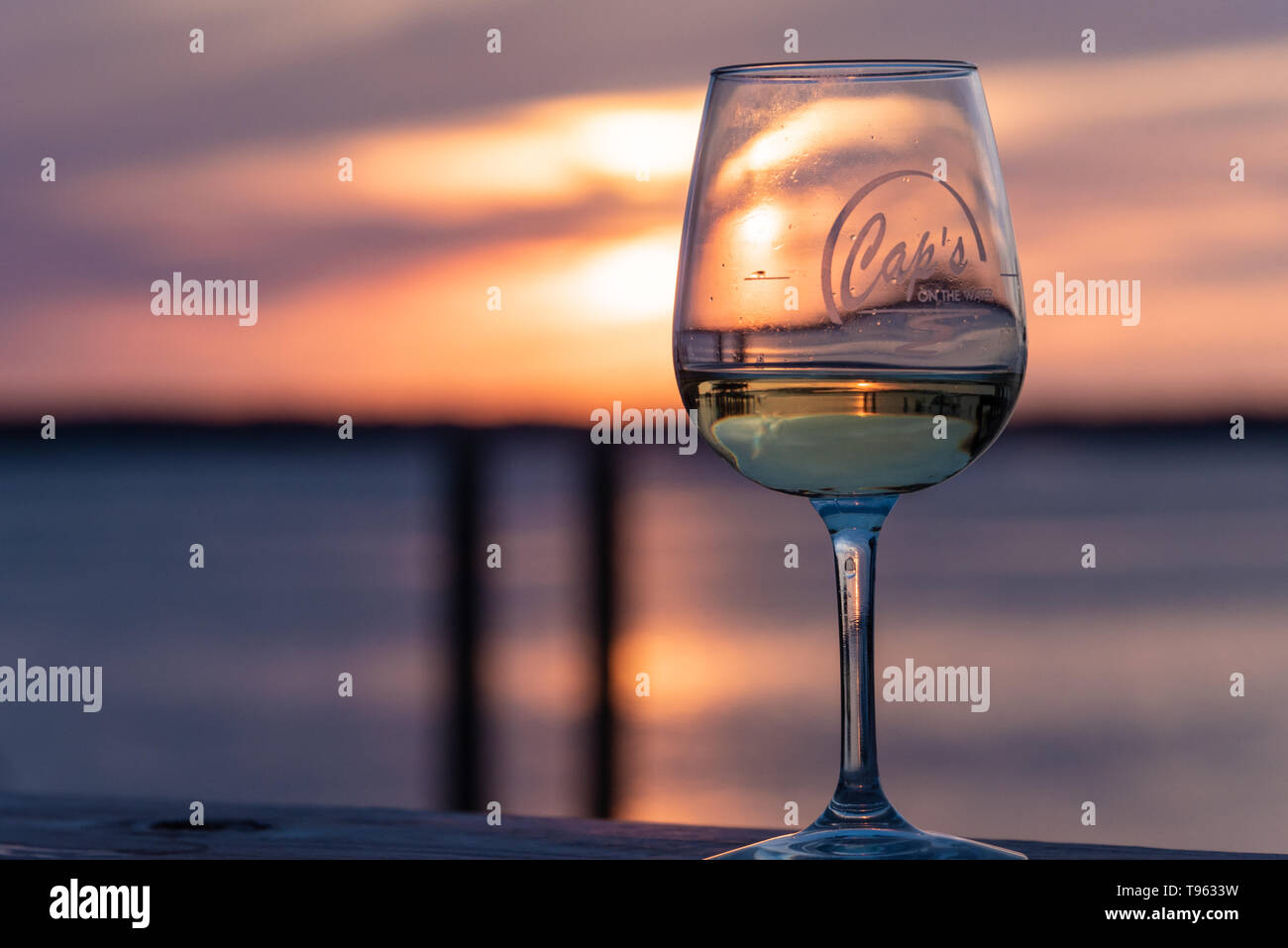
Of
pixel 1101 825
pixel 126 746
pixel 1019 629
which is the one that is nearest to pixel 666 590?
pixel 1019 629

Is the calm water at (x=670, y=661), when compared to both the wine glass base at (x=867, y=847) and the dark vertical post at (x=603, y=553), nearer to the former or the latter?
the dark vertical post at (x=603, y=553)

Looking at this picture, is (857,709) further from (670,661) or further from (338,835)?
(670,661)

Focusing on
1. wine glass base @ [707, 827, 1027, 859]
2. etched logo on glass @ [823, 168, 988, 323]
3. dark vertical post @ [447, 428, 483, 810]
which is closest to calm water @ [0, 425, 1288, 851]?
dark vertical post @ [447, 428, 483, 810]

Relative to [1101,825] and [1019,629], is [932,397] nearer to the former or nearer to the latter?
[1101,825]

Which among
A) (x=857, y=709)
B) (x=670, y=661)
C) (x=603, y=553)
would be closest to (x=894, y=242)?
(x=857, y=709)

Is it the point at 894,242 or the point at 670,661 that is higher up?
the point at 894,242

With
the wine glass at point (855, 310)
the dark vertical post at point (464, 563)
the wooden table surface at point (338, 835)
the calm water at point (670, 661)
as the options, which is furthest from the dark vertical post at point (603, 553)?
the wine glass at point (855, 310)

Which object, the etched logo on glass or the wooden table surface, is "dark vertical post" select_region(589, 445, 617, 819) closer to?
the wooden table surface
